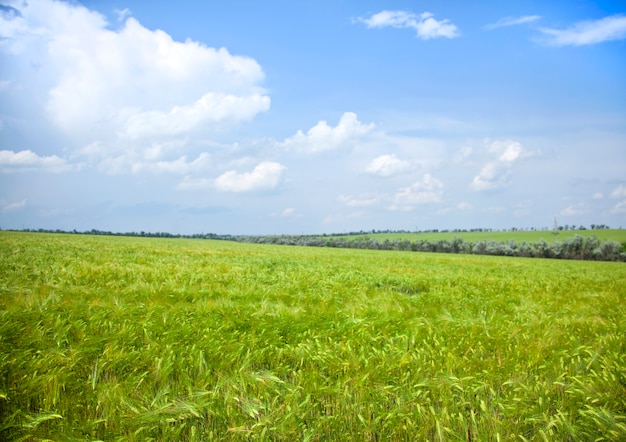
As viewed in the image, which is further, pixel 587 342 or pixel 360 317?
pixel 360 317

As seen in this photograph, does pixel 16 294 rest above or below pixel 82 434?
above

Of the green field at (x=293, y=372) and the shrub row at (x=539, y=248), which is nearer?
the green field at (x=293, y=372)

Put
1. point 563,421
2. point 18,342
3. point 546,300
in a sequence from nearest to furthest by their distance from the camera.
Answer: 1. point 563,421
2. point 18,342
3. point 546,300

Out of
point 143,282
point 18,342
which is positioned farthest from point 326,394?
point 143,282

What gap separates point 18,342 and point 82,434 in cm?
226

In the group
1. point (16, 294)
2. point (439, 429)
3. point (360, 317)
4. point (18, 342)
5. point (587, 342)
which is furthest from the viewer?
point (16, 294)

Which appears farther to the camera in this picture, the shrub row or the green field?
the shrub row

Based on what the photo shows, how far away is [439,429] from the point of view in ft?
9.15

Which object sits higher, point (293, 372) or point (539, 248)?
point (293, 372)

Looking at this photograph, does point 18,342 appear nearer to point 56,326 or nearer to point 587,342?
point 56,326

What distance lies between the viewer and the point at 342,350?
14.3 ft

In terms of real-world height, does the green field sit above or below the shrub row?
above

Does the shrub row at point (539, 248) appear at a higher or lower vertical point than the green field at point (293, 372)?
lower

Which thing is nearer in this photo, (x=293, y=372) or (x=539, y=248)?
(x=293, y=372)
